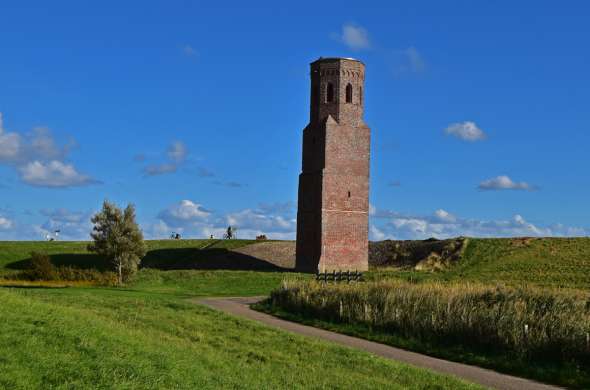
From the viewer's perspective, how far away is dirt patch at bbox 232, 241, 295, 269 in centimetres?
6238

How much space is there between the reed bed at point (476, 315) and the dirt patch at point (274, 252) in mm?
35900

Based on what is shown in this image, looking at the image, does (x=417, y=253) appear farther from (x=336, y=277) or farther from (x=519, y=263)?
(x=336, y=277)

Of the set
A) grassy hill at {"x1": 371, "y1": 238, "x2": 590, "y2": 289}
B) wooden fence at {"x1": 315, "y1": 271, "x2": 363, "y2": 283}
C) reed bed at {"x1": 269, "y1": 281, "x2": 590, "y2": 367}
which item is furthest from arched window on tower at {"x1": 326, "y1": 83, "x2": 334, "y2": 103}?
reed bed at {"x1": 269, "y1": 281, "x2": 590, "y2": 367}

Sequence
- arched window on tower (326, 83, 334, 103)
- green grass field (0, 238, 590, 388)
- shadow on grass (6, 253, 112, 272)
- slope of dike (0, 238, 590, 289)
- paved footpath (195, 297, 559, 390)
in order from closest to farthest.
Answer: green grass field (0, 238, 590, 388), paved footpath (195, 297, 559, 390), slope of dike (0, 238, 590, 289), arched window on tower (326, 83, 334, 103), shadow on grass (6, 253, 112, 272)

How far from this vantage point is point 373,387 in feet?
40.7

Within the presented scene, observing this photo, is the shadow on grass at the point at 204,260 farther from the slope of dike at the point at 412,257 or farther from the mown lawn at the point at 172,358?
the mown lawn at the point at 172,358

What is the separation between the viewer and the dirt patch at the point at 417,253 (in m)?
56.8

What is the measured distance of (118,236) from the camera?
148ft

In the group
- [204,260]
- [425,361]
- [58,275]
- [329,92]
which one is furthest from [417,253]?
[425,361]

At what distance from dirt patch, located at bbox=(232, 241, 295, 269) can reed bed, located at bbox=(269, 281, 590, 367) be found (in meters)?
35.9

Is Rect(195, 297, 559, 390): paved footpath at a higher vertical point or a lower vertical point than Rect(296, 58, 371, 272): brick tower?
lower

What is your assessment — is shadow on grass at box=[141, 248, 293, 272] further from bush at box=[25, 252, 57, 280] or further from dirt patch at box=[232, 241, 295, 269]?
bush at box=[25, 252, 57, 280]

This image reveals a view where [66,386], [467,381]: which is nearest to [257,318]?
[467,381]

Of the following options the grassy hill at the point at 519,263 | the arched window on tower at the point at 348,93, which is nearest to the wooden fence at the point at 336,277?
the grassy hill at the point at 519,263
